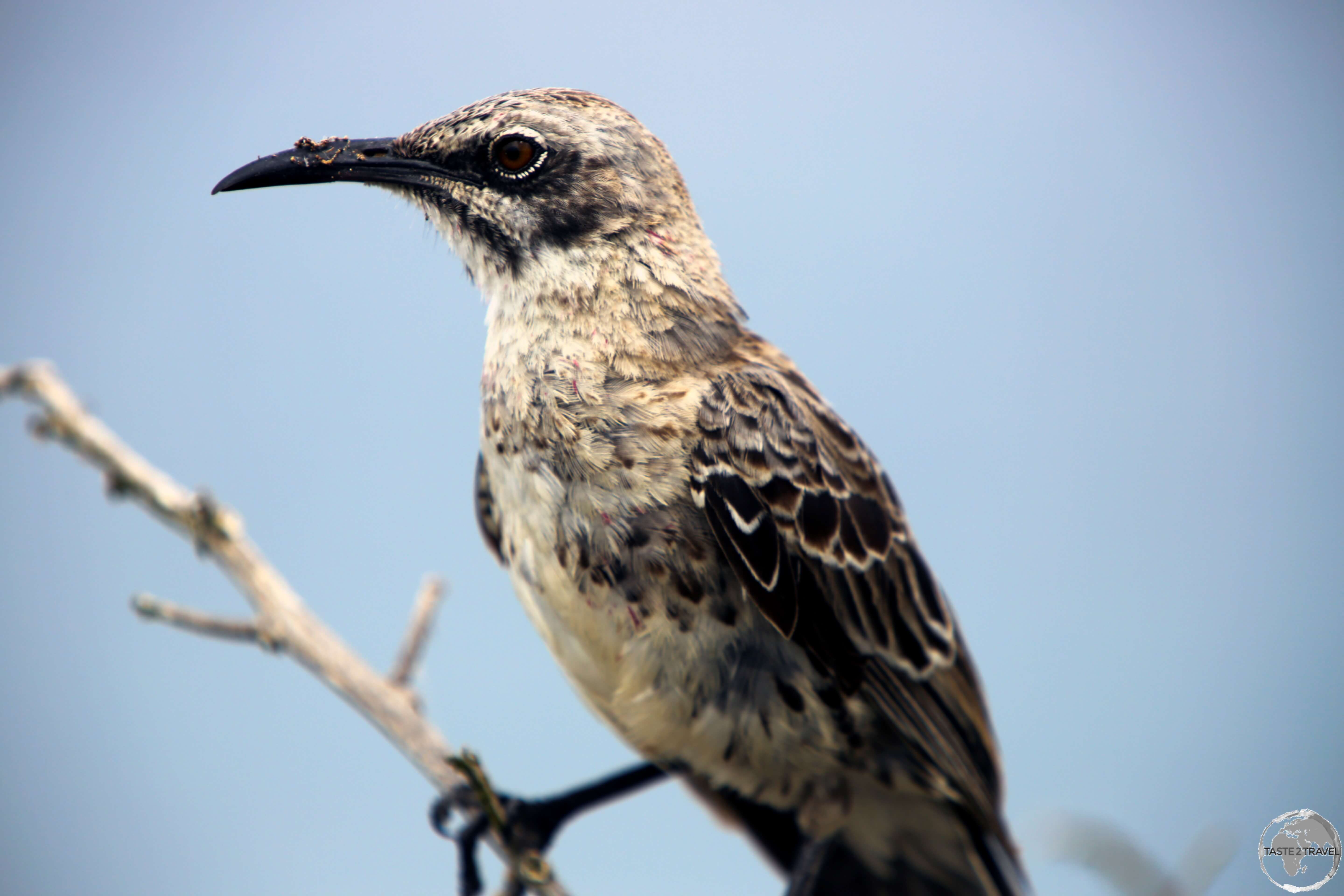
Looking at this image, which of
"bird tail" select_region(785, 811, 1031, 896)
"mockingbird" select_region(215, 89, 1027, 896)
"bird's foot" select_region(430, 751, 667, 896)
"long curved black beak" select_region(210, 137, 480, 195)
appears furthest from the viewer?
"bird tail" select_region(785, 811, 1031, 896)

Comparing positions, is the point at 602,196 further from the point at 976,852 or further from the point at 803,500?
the point at 976,852

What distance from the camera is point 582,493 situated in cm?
237

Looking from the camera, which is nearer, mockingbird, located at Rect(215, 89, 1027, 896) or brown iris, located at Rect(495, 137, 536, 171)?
Answer: mockingbird, located at Rect(215, 89, 1027, 896)

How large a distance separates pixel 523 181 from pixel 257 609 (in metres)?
1.34

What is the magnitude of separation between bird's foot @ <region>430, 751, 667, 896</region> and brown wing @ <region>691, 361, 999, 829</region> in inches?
35.0

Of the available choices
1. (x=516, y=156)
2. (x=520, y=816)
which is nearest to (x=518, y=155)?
(x=516, y=156)

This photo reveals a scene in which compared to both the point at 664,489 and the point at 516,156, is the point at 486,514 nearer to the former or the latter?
the point at 664,489

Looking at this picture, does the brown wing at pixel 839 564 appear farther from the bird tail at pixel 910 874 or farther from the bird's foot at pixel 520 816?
the bird's foot at pixel 520 816

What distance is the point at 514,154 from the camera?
2.51m

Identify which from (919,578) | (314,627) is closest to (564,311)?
(314,627)

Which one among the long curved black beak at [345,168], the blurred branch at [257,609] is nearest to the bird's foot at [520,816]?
the blurred branch at [257,609]

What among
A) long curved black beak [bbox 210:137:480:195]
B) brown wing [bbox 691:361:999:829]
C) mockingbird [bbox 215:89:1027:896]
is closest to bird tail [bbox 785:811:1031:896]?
mockingbird [bbox 215:89:1027:896]

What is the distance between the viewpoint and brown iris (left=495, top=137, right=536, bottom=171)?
2500 millimetres

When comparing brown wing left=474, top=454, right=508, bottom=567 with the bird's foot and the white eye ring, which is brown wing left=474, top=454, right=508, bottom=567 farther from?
the white eye ring
